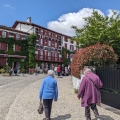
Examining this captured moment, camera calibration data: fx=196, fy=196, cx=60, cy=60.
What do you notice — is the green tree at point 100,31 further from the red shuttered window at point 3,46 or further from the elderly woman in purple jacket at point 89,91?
the red shuttered window at point 3,46

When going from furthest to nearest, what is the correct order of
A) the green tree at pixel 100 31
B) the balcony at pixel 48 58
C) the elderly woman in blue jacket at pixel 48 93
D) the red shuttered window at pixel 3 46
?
the balcony at pixel 48 58 → the red shuttered window at pixel 3 46 → the green tree at pixel 100 31 → the elderly woman in blue jacket at pixel 48 93

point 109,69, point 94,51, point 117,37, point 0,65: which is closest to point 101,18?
point 117,37

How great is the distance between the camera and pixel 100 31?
17.9 metres

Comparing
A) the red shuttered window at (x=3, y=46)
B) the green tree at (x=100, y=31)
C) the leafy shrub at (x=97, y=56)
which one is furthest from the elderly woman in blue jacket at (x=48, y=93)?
the red shuttered window at (x=3, y=46)

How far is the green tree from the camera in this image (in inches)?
693

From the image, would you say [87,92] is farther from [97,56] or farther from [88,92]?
[97,56]

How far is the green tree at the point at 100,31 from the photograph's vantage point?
17.6 m

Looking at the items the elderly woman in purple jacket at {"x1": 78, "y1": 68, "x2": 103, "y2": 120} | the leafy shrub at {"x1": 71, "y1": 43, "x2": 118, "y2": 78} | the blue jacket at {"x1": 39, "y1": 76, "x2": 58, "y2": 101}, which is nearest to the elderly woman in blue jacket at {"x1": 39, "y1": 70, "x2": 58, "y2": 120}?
the blue jacket at {"x1": 39, "y1": 76, "x2": 58, "y2": 101}

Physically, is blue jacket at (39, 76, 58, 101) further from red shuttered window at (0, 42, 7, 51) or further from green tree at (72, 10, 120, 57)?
red shuttered window at (0, 42, 7, 51)

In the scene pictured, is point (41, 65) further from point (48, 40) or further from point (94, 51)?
point (94, 51)

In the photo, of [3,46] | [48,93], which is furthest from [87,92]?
[3,46]

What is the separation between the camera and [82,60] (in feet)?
34.4

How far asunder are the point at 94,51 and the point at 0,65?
1312 inches

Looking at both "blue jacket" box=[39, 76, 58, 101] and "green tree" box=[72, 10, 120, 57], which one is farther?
"green tree" box=[72, 10, 120, 57]
